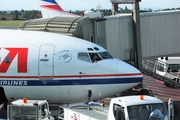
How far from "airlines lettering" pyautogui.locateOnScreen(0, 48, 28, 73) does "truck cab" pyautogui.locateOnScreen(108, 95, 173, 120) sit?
664 cm

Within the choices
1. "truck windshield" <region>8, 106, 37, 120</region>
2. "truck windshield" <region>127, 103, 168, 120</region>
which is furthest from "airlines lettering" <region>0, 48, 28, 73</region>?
"truck windshield" <region>127, 103, 168, 120</region>

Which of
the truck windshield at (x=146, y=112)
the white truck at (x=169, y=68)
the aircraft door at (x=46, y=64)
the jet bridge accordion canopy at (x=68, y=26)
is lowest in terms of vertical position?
the white truck at (x=169, y=68)

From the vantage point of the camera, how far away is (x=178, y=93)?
34.6 meters

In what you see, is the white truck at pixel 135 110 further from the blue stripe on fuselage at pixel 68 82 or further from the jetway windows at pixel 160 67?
the jetway windows at pixel 160 67

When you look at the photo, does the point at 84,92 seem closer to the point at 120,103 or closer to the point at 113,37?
the point at 120,103

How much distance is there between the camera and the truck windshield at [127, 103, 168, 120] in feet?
52.6

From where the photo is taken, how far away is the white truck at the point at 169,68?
3755 centimetres

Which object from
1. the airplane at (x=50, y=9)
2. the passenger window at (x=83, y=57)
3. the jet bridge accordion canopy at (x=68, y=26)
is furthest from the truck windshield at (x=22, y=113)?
the airplane at (x=50, y=9)

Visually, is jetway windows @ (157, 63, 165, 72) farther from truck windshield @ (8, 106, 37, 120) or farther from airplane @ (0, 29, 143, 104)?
truck windshield @ (8, 106, 37, 120)

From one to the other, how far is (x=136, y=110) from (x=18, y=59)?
7.90 meters

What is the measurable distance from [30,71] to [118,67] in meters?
4.42

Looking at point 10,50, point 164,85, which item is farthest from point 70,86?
point 164,85

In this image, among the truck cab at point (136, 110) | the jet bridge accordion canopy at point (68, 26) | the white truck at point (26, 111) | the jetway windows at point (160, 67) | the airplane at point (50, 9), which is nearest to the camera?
the truck cab at point (136, 110)

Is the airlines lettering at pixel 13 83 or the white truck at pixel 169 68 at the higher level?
the airlines lettering at pixel 13 83
